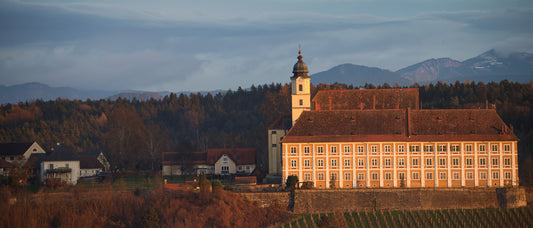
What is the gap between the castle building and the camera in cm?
5841

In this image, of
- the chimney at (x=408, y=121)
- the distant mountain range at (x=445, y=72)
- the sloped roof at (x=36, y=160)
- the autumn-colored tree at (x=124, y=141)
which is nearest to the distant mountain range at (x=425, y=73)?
the distant mountain range at (x=445, y=72)

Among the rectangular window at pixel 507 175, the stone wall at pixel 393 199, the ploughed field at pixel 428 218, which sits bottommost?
the ploughed field at pixel 428 218

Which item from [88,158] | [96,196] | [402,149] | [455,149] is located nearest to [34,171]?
[88,158]

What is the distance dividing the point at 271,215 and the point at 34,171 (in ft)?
101

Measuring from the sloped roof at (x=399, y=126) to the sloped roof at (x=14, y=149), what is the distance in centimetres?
3635

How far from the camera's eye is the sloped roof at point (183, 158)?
75.2m

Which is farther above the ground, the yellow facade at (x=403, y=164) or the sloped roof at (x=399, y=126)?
the sloped roof at (x=399, y=126)

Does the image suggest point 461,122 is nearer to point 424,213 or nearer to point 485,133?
point 485,133

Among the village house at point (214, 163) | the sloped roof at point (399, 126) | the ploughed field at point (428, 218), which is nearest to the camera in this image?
the ploughed field at point (428, 218)

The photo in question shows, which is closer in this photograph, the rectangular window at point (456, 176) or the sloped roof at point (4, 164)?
the rectangular window at point (456, 176)

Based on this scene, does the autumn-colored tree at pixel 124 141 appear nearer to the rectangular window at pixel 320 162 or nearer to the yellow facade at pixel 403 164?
the yellow facade at pixel 403 164

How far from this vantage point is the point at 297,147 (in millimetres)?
59344

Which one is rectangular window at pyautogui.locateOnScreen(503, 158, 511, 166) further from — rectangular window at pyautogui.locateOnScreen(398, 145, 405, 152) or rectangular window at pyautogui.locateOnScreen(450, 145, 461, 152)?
rectangular window at pyautogui.locateOnScreen(398, 145, 405, 152)

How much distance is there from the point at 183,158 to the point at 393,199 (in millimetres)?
28464
